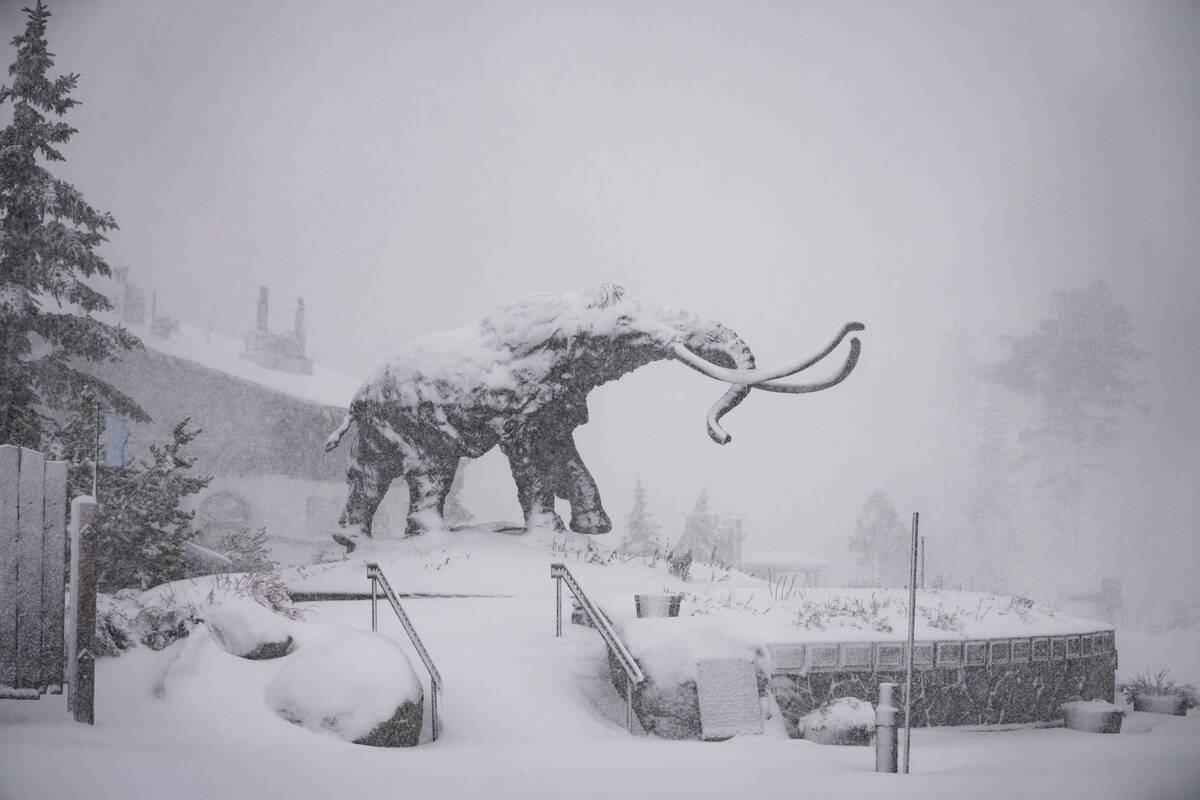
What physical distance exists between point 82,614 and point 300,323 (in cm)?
1187

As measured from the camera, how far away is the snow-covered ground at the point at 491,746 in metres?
5.97

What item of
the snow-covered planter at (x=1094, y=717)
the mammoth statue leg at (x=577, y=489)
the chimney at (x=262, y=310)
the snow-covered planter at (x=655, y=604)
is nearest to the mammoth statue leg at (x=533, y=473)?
the mammoth statue leg at (x=577, y=489)

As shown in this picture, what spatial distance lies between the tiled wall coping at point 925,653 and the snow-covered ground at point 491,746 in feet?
1.67

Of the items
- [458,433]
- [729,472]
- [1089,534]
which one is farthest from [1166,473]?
[458,433]

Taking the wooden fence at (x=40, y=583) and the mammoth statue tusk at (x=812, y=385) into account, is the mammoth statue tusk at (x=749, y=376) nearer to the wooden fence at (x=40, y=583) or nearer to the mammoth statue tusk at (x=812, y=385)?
the mammoth statue tusk at (x=812, y=385)

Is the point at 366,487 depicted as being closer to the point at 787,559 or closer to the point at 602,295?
the point at 602,295

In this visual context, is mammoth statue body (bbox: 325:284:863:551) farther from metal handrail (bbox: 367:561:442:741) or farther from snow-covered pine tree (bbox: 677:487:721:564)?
snow-covered pine tree (bbox: 677:487:721:564)

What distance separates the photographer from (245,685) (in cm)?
726

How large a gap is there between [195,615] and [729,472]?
12.5 metres

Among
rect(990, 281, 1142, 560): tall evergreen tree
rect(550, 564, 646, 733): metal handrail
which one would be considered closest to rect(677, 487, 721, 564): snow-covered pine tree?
rect(990, 281, 1142, 560): tall evergreen tree

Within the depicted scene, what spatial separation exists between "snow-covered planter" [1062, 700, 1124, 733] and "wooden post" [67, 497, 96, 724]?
280 inches

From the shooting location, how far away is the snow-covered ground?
5.97 meters

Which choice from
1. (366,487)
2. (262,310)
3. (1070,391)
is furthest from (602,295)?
(1070,391)

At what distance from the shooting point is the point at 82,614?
251 inches
